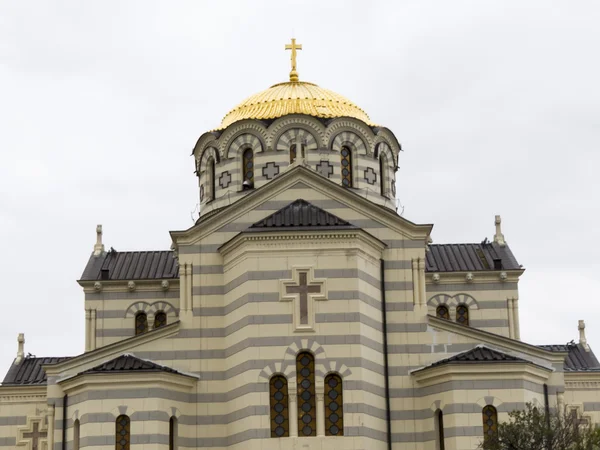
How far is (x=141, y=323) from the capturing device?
45031mm

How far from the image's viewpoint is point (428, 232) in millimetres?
38281

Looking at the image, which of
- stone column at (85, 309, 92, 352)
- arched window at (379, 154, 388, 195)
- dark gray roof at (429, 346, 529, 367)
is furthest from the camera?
stone column at (85, 309, 92, 352)

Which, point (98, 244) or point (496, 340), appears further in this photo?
point (98, 244)

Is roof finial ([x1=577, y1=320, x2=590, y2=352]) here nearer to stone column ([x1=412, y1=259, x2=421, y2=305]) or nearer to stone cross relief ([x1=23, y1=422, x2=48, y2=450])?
stone column ([x1=412, y1=259, x2=421, y2=305])

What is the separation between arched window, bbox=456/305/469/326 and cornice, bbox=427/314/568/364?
25.2 ft

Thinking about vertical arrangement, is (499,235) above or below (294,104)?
below

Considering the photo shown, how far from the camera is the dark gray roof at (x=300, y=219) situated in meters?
36.7

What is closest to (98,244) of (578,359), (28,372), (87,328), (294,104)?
(87,328)

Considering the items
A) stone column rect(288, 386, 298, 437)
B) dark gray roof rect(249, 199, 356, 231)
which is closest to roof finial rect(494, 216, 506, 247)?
dark gray roof rect(249, 199, 356, 231)

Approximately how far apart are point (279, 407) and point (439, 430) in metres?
4.86

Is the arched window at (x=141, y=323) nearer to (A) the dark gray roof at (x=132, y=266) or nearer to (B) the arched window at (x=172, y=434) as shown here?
(A) the dark gray roof at (x=132, y=266)

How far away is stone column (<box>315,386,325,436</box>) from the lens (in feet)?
114

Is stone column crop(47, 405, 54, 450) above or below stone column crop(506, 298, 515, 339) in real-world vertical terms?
below

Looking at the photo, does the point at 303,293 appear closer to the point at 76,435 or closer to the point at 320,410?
the point at 320,410
